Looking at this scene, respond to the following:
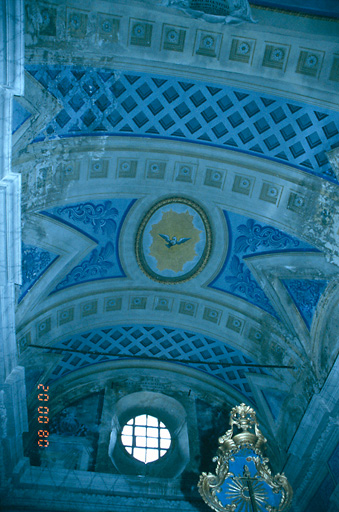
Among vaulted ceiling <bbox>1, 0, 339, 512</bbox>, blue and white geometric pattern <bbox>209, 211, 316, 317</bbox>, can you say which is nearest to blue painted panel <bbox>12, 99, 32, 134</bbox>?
vaulted ceiling <bbox>1, 0, 339, 512</bbox>

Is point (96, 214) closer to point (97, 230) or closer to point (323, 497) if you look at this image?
point (97, 230)

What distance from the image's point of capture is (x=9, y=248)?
23.9ft

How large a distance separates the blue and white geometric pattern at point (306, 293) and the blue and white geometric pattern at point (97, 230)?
3.59 metres

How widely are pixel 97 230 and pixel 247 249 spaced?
10.2ft

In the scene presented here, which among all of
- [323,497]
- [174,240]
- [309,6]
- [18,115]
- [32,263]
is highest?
[309,6]

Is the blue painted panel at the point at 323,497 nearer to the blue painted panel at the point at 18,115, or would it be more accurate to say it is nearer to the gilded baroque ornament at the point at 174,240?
the gilded baroque ornament at the point at 174,240

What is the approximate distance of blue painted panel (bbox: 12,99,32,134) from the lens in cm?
739

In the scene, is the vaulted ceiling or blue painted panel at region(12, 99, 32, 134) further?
the vaulted ceiling

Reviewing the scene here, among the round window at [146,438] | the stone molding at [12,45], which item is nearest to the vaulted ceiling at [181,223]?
the round window at [146,438]

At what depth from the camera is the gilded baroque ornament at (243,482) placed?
681 centimetres

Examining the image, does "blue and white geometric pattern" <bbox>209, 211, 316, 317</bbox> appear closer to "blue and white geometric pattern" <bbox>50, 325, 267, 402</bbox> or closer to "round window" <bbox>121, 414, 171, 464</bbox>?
"blue and white geometric pattern" <bbox>50, 325, 267, 402</bbox>

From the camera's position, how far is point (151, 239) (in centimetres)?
1026

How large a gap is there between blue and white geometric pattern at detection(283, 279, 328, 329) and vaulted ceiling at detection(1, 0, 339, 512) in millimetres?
38

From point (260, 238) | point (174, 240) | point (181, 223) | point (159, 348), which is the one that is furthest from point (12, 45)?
point (159, 348)
